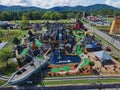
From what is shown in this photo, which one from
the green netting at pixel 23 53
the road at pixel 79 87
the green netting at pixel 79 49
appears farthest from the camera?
the green netting at pixel 79 49

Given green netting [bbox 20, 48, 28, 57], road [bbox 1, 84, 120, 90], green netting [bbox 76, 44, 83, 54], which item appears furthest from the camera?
green netting [bbox 76, 44, 83, 54]

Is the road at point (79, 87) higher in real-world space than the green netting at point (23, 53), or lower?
lower

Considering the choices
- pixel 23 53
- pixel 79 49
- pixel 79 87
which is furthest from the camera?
pixel 79 49

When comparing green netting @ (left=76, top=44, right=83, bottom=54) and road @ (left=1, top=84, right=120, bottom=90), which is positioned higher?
green netting @ (left=76, top=44, right=83, bottom=54)

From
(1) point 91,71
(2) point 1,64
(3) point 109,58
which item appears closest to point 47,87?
(1) point 91,71

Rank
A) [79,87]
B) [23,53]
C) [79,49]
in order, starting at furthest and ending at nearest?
1. [79,49]
2. [23,53]
3. [79,87]

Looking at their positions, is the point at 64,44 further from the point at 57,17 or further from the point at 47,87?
the point at 57,17

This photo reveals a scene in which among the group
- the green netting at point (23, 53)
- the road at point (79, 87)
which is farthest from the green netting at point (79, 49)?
the road at point (79, 87)

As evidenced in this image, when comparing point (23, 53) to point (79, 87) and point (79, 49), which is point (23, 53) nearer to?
point (79, 49)

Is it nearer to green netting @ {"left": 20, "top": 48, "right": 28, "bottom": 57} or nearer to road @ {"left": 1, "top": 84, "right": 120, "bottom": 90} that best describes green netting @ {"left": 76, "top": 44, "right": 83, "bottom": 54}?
green netting @ {"left": 20, "top": 48, "right": 28, "bottom": 57}

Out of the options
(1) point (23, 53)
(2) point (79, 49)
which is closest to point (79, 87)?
(2) point (79, 49)

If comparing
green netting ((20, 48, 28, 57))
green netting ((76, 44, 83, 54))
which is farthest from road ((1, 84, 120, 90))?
green netting ((76, 44, 83, 54))

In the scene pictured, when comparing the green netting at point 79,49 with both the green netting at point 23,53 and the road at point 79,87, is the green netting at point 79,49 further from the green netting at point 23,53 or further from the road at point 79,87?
the road at point 79,87
